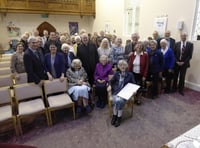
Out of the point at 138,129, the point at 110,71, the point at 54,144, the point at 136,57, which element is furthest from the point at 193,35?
the point at 54,144

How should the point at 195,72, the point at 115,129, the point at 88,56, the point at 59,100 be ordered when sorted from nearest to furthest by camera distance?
the point at 115,129
the point at 59,100
the point at 88,56
the point at 195,72

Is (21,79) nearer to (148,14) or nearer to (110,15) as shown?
(148,14)

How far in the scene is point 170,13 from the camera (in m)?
4.53

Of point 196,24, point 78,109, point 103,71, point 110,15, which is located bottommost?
point 78,109

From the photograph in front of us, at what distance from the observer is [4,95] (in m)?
2.38

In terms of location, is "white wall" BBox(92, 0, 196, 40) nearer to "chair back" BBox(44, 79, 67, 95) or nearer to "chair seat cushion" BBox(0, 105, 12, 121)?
"chair back" BBox(44, 79, 67, 95)

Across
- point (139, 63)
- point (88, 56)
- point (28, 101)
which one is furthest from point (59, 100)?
point (139, 63)

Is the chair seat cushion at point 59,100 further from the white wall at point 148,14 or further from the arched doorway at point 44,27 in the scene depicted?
the arched doorway at point 44,27

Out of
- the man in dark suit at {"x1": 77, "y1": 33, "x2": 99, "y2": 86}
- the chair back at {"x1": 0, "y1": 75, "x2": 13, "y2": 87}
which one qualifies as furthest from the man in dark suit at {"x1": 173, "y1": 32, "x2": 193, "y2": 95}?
the chair back at {"x1": 0, "y1": 75, "x2": 13, "y2": 87}

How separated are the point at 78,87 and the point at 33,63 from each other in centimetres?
85

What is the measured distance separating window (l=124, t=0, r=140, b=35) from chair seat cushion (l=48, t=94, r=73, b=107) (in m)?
4.40

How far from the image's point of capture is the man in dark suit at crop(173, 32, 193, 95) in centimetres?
366

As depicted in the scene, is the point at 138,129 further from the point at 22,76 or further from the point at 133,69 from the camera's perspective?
the point at 22,76

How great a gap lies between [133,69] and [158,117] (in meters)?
1.10
